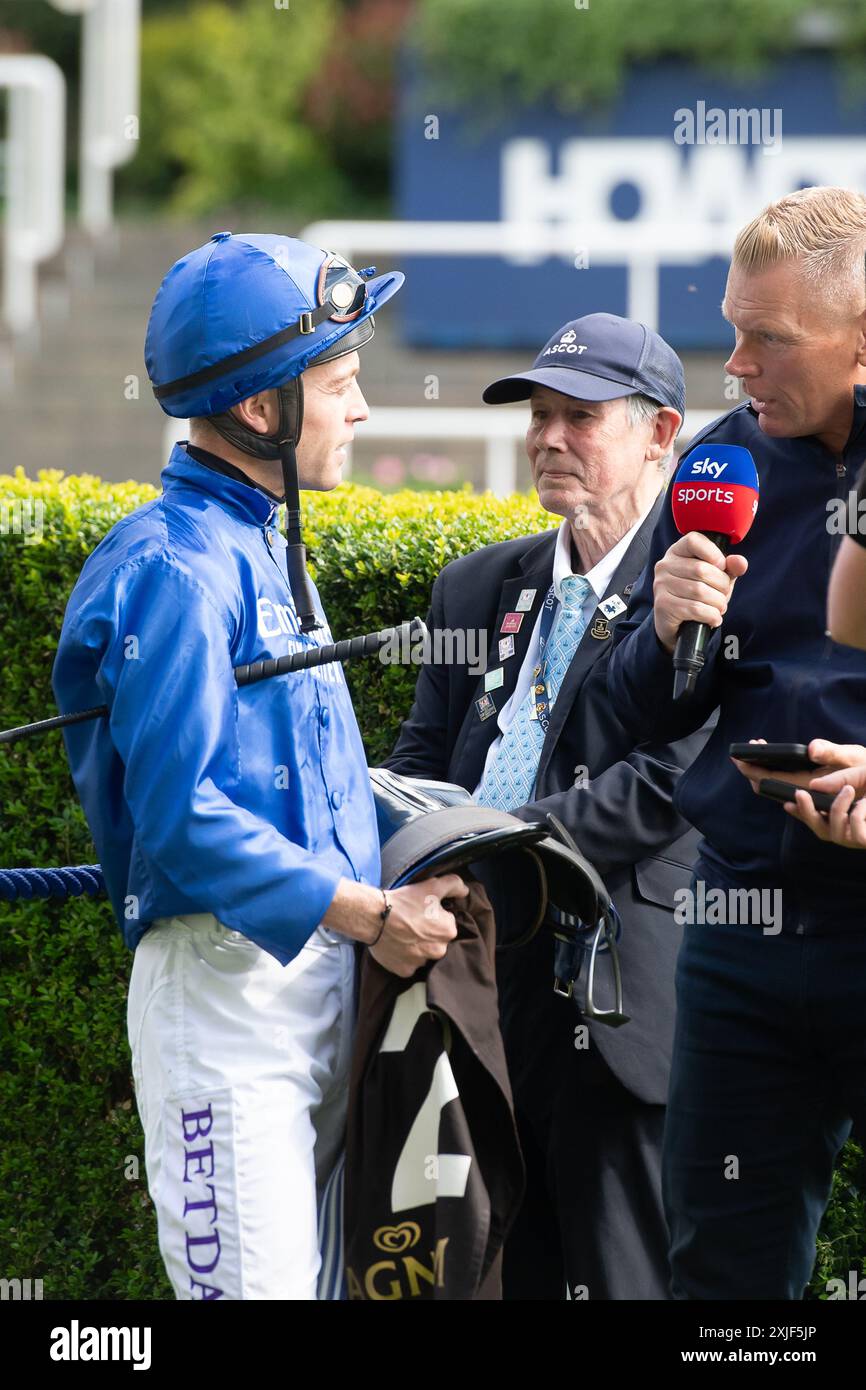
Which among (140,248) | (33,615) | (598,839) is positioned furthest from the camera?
(140,248)

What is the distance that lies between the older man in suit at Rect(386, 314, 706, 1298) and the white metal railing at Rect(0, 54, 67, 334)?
35.2 ft

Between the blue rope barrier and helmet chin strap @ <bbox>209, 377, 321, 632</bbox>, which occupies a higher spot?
helmet chin strap @ <bbox>209, 377, 321, 632</bbox>

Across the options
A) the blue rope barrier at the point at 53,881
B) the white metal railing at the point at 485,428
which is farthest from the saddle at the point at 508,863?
the white metal railing at the point at 485,428

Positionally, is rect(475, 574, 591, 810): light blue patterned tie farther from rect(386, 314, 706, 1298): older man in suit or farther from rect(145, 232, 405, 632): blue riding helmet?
rect(145, 232, 405, 632): blue riding helmet

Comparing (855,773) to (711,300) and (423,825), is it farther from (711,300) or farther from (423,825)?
(711,300)

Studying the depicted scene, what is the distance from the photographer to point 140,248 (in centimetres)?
1714

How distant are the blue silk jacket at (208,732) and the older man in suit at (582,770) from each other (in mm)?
666

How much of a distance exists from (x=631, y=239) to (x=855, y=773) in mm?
8873

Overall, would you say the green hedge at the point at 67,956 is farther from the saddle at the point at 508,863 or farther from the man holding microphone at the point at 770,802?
the man holding microphone at the point at 770,802

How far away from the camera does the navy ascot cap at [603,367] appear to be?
13.9 ft

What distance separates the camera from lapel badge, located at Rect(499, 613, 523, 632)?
430 centimetres

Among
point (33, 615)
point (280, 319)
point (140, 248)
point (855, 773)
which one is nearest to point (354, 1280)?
point (855, 773)

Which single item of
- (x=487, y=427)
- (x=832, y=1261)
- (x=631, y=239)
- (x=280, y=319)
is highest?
(x=631, y=239)

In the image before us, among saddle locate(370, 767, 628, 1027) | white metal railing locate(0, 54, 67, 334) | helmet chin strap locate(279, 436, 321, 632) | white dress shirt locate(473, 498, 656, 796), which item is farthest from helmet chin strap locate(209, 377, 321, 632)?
white metal railing locate(0, 54, 67, 334)
